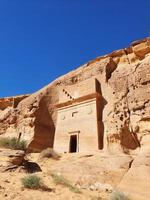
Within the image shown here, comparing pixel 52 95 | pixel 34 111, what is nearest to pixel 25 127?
pixel 34 111

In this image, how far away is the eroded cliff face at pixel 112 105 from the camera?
48.2ft

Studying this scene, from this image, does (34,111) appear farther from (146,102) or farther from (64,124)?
(146,102)

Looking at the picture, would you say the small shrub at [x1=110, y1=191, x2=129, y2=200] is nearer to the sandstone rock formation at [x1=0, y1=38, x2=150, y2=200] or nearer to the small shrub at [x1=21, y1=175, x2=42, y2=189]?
the sandstone rock formation at [x1=0, y1=38, x2=150, y2=200]

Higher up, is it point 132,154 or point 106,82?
point 106,82

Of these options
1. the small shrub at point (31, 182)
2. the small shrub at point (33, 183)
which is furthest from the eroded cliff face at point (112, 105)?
the small shrub at point (31, 182)

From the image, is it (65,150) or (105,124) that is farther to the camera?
(65,150)

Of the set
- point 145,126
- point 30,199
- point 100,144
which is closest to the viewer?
point 30,199

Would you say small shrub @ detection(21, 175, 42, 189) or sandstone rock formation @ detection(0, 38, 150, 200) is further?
sandstone rock formation @ detection(0, 38, 150, 200)

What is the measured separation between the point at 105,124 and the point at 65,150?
376cm

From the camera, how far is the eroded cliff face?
Answer: 14.7 metres

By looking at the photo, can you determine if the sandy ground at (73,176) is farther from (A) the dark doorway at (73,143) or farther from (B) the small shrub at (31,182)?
(A) the dark doorway at (73,143)

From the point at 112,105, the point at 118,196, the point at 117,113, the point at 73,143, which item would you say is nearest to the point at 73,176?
the point at 118,196

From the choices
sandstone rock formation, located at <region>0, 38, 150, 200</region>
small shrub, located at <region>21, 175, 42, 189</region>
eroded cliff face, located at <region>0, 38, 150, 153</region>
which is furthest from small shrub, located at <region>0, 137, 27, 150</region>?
small shrub, located at <region>21, 175, 42, 189</region>

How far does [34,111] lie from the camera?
23359mm
